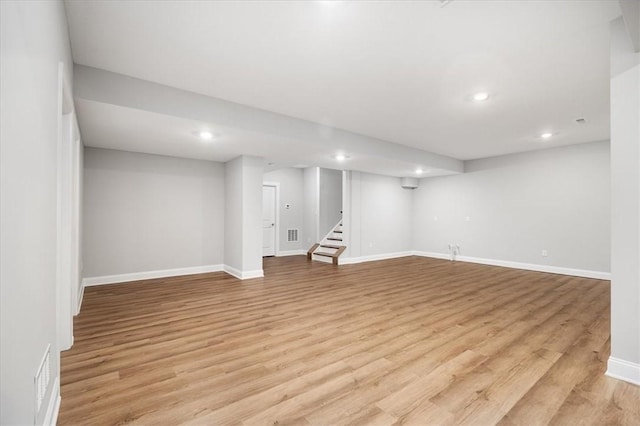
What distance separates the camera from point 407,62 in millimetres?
2811

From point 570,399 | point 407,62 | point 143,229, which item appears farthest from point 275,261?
point 570,399

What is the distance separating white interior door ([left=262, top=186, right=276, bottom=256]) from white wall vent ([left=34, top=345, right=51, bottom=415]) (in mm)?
6966

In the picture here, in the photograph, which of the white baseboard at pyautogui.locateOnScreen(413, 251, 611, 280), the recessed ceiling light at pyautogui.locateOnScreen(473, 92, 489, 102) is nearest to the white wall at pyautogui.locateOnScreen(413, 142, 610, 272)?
the white baseboard at pyautogui.locateOnScreen(413, 251, 611, 280)

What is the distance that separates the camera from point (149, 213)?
5477 mm

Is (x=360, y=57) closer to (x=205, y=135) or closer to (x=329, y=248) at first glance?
(x=205, y=135)

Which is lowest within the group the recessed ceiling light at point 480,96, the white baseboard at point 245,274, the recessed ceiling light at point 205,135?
the white baseboard at point 245,274

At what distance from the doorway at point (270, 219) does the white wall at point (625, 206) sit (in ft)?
24.1

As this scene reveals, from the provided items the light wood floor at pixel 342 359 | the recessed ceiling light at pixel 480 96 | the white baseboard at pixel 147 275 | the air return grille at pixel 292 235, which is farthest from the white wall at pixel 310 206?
the recessed ceiling light at pixel 480 96

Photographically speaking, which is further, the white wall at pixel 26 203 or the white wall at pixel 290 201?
the white wall at pixel 290 201

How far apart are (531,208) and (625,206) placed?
5.08 metres

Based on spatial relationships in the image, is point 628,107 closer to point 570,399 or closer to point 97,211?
point 570,399

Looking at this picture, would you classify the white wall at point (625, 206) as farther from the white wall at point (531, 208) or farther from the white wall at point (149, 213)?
the white wall at point (149, 213)

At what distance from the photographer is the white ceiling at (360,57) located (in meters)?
2.14

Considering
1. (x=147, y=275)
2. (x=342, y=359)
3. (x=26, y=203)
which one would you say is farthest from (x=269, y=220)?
(x=26, y=203)
